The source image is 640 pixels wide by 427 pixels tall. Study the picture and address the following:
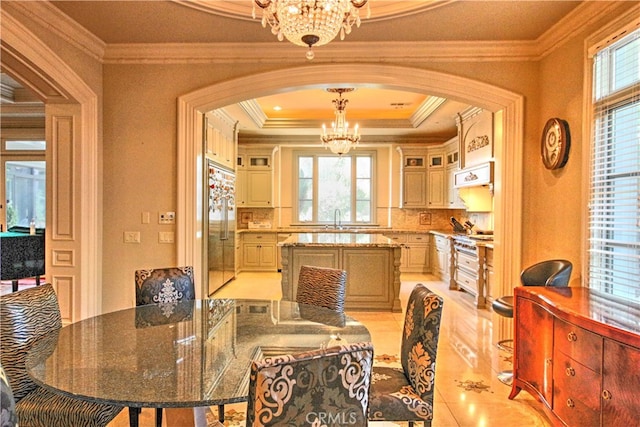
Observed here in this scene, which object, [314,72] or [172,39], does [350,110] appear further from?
[172,39]

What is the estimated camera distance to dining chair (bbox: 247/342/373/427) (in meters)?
1.00

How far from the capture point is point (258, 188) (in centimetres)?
826

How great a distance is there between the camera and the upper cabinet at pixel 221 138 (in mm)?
5609

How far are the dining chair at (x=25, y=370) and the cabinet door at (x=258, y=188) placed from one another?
6.26 m

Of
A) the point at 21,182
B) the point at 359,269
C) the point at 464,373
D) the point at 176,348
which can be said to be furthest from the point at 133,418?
the point at 21,182

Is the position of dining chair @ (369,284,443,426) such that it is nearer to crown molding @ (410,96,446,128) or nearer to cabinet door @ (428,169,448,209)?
crown molding @ (410,96,446,128)

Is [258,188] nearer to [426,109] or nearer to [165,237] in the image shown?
[426,109]

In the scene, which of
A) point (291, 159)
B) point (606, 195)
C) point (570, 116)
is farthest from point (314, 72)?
point (291, 159)

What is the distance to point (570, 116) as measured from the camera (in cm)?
310

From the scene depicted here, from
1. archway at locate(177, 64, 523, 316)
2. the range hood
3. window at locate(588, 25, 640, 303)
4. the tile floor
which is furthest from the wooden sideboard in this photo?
the range hood

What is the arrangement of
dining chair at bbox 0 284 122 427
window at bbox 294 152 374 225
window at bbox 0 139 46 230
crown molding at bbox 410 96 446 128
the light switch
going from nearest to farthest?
1. dining chair at bbox 0 284 122 427
2. the light switch
3. crown molding at bbox 410 96 446 128
4. window at bbox 0 139 46 230
5. window at bbox 294 152 374 225

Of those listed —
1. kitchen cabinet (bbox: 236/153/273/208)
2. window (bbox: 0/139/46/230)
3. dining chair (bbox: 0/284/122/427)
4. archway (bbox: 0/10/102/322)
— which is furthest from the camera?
kitchen cabinet (bbox: 236/153/273/208)

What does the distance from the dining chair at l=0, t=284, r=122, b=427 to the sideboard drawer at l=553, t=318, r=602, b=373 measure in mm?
2271

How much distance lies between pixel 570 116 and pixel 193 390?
330cm
